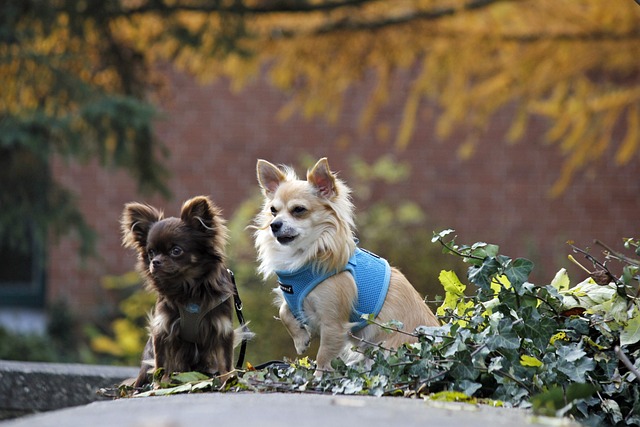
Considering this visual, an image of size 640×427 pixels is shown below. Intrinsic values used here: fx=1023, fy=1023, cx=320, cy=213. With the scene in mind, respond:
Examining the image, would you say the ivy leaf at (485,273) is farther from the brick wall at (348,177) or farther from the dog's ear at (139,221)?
the brick wall at (348,177)

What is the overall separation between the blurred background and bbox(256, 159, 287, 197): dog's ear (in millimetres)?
2921

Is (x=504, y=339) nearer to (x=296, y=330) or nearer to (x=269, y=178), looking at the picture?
(x=296, y=330)

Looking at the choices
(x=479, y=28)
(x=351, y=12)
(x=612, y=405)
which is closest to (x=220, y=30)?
(x=351, y=12)

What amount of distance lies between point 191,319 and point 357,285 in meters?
0.75

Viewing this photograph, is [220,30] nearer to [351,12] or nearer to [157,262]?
[351,12]

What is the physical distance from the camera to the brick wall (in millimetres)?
13317

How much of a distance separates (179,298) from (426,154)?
9471mm

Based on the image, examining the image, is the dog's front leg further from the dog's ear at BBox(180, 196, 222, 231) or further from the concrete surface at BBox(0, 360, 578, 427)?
the concrete surface at BBox(0, 360, 578, 427)

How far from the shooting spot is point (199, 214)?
15.0 ft

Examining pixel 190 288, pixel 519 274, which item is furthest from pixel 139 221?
pixel 519 274

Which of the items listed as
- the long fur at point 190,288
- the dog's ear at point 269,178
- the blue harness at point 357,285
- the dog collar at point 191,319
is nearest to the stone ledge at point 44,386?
the long fur at point 190,288

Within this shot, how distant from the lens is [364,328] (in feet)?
14.9

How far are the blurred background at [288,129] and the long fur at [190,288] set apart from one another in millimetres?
3248

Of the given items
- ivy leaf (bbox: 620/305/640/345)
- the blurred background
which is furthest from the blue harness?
the blurred background
